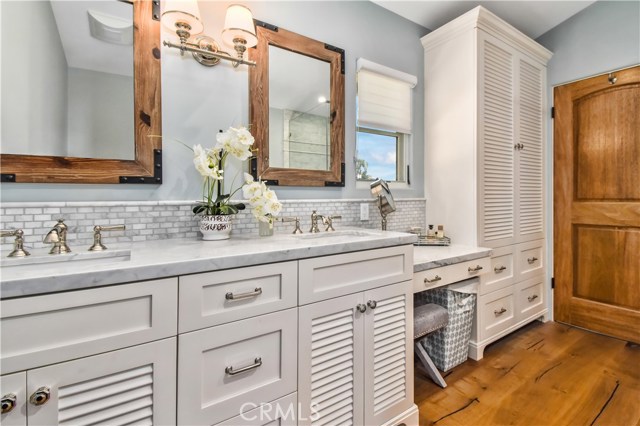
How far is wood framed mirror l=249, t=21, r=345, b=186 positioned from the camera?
1.70m

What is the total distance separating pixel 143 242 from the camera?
1340 millimetres

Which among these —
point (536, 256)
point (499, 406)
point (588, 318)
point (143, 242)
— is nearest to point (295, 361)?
point (143, 242)

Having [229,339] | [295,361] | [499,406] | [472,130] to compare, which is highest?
[472,130]

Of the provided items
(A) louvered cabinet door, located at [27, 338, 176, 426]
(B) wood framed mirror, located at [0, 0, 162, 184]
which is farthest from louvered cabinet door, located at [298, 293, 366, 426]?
(B) wood framed mirror, located at [0, 0, 162, 184]

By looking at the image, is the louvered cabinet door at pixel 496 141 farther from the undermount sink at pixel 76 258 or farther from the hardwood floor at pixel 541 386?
the undermount sink at pixel 76 258

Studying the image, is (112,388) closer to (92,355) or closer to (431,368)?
(92,355)

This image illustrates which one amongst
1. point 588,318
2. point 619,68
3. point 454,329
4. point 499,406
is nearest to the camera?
point 499,406

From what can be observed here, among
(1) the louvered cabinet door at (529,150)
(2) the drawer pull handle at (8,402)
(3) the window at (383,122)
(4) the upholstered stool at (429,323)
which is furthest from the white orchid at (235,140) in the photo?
(1) the louvered cabinet door at (529,150)

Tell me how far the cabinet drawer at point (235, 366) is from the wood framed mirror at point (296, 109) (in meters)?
0.91

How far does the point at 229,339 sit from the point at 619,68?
11.1 feet

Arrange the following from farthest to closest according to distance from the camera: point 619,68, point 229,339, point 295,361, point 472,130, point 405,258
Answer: point 619,68
point 472,130
point 405,258
point 295,361
point 229,339

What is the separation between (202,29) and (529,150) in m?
2.63

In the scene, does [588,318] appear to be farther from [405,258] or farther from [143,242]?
[143,242]

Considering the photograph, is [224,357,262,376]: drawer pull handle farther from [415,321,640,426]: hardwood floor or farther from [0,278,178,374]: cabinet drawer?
[415,321,640,426]: hardwood floor
